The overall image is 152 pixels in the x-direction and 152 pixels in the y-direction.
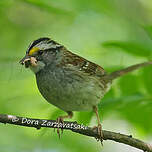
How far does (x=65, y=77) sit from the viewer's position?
12.4ft

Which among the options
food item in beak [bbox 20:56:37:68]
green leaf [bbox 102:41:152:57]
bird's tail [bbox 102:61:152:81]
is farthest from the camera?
food item in beak [bbox 20:56:37:68]

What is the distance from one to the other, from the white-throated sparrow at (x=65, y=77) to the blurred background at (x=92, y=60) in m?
0.13

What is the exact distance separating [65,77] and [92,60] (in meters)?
1.01

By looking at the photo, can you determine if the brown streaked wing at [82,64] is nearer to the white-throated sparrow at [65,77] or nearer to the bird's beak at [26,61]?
the white-throated sparrow at [65,77]

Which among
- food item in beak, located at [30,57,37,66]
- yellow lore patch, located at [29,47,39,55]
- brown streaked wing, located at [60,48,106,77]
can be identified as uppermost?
brown streaked wing, located at [60,48,106,77]

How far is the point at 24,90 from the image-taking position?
405 centimetres

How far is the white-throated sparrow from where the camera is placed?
143 inches

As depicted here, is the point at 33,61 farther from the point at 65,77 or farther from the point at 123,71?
the point at 123,71

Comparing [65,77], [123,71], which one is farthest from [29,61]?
[123,71]

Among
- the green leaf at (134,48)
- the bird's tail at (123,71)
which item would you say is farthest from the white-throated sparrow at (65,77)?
the green leaf at (134,48)

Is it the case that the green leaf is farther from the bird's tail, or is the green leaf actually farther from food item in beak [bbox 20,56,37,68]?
food item in beak [bbox 20,56,37,68]

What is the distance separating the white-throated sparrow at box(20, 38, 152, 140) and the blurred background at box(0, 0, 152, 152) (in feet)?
0.42

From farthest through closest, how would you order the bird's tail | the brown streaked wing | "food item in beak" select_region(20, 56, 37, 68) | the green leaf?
the brown streaked wing < "food item in beak" select_region(20, 56, 37, 68) < the bird's tail < the green leaf

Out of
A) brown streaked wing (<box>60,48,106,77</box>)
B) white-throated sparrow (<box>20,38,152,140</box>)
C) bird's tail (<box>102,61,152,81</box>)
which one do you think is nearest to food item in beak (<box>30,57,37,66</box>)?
white-throated sparrow (<box>20,38,152,140</box>)
